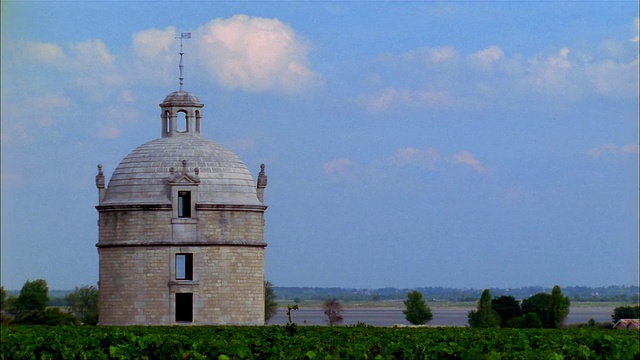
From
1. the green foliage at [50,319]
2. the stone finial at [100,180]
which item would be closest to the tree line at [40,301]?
the green foliage at [50,319]

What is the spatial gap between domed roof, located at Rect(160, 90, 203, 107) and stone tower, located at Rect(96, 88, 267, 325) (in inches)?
82.9

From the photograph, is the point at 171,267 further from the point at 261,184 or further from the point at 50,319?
the point at 50,319

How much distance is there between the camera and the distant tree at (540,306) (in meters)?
93.1

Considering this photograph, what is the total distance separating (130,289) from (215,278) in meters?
2.86

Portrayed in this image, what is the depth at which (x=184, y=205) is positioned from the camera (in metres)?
49.5

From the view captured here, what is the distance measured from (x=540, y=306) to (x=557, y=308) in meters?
7.20

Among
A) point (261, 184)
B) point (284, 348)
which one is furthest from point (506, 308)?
point (284, 348)

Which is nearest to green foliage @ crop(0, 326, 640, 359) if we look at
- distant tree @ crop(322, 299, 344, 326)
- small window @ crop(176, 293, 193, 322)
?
small window @ crop(176, 293, 193, 322)

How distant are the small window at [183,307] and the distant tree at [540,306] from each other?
150ft

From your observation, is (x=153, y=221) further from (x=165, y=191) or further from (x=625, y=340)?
(x=625, y=340)

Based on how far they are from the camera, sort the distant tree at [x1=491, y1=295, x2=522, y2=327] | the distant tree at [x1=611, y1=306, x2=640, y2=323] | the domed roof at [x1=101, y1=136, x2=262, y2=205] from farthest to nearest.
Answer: the distant tree at [x1=611, y1=306, x2=640, y2=323] → the distant tree at [x1=491, y1=295, x2=522, y2=327] → the domed roof at [x1=101, y1=136, x2=262, y2=205]

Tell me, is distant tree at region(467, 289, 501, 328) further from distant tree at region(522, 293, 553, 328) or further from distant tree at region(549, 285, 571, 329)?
distant tree at region(522, 293, 553, 328)

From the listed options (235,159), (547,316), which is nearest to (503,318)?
(547,316)

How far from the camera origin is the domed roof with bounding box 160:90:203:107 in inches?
2009
